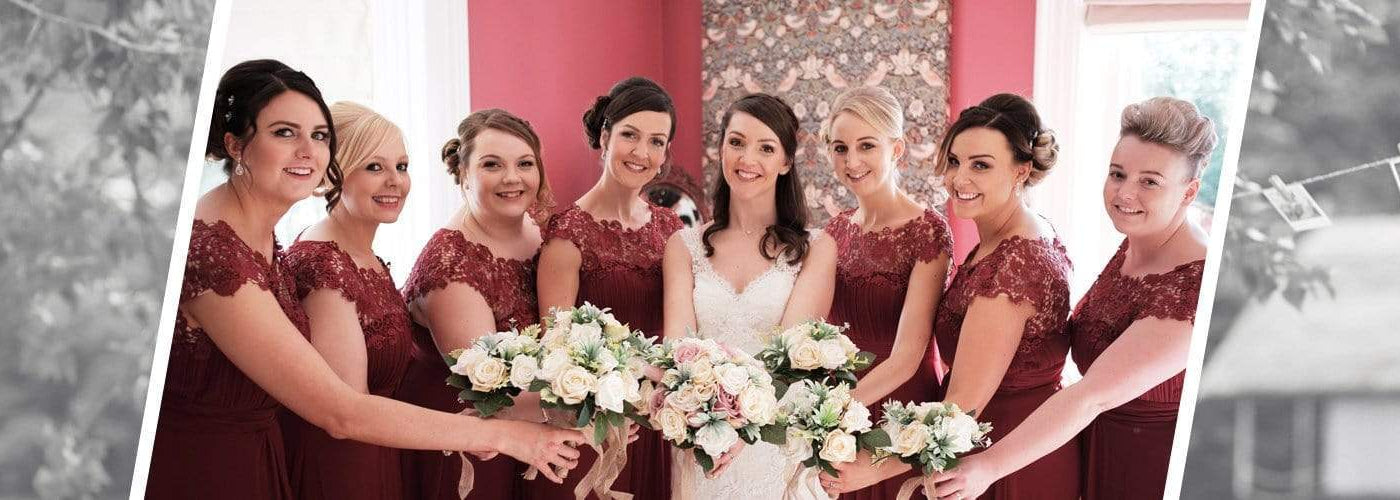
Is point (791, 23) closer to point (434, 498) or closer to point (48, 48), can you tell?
point (434, 498)

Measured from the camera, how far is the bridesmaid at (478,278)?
3.11 metres

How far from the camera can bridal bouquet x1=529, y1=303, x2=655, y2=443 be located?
2.35m

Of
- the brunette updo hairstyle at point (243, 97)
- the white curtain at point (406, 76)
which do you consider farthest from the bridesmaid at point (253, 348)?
the white curtain at point (406, 76)

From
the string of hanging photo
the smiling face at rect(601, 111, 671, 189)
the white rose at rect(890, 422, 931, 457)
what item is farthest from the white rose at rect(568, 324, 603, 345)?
the string of hanging photo

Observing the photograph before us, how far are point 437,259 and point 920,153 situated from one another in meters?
3.58

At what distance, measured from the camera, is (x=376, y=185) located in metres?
2.91

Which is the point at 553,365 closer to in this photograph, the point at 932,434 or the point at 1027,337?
the point at 932,434

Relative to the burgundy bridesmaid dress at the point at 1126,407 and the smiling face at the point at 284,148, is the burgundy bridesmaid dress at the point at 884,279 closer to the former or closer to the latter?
the burgundy bridesmaid dress at the point at 1126,407

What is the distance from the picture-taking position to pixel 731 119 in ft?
10.6

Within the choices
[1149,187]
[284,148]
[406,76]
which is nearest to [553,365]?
[284,148]

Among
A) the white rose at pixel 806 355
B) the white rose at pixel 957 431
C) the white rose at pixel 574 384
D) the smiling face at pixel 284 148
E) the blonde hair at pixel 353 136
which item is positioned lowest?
the white rose at pixel 957 431

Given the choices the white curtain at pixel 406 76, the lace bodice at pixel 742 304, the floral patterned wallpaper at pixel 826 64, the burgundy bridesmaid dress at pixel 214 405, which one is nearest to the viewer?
the burgundy bridesmaid dress at pixel 214 405

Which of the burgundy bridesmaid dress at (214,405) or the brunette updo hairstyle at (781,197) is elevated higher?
the brunette updo hairstyle at (781,197)

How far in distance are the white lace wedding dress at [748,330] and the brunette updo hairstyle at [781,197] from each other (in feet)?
Answer: 0.19
